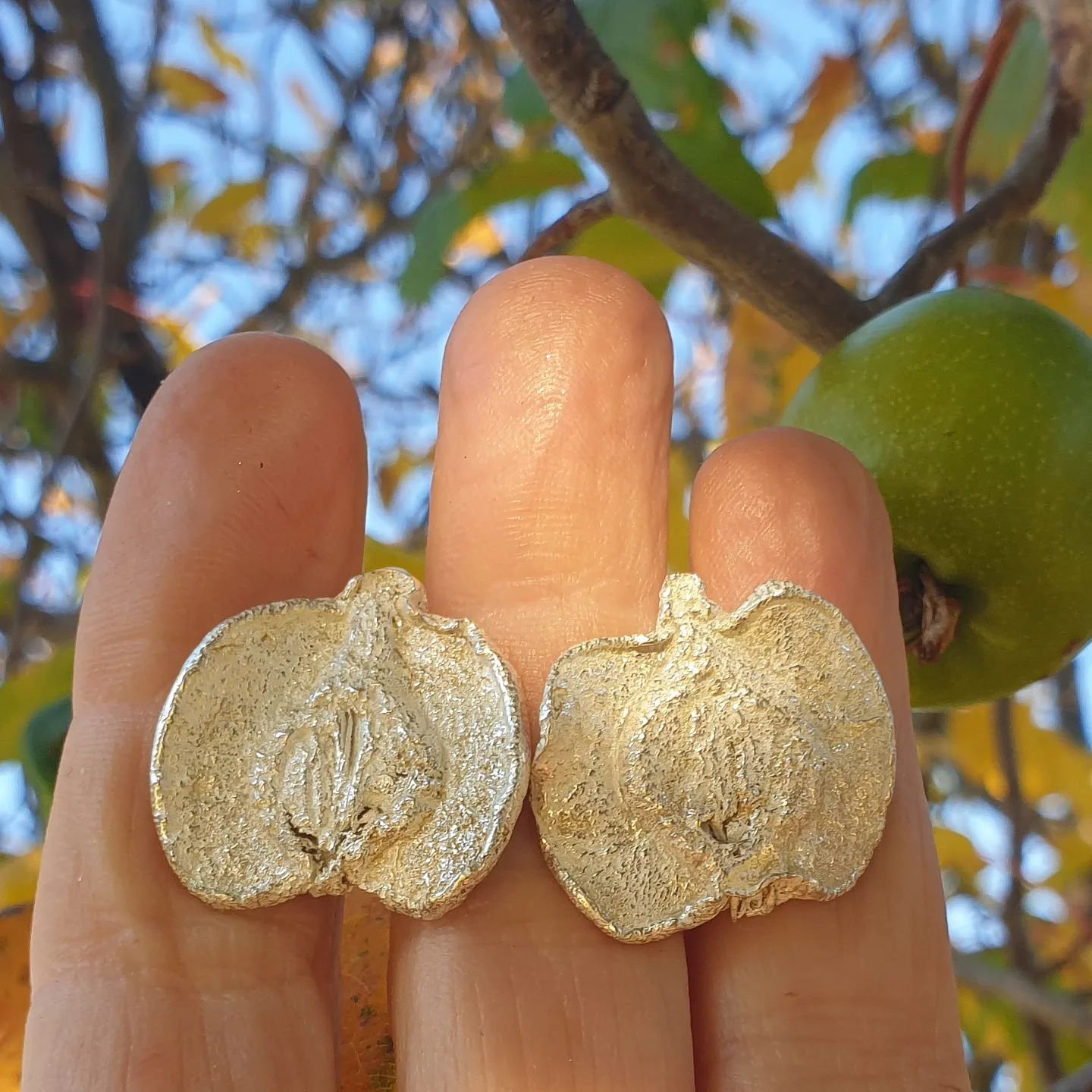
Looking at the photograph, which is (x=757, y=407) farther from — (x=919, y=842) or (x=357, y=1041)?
(x=357, y=1041)

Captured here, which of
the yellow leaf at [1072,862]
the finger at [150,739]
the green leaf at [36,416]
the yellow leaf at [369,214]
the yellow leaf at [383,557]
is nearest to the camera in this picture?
the finger at [150,739]

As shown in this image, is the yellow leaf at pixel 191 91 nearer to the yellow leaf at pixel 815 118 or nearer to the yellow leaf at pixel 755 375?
the yellow leaf at pixel 815 118

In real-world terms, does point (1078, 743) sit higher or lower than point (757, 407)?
lower

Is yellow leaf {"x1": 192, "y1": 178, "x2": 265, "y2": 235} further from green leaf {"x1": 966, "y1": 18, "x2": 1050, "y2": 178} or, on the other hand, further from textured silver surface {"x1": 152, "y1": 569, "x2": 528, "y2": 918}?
textured silver surface {"x1": 152, "y1": 569, "x2": 528, "y2": 918}

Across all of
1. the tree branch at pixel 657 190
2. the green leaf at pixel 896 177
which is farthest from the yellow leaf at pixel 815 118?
the tree branch at pixel 657 190

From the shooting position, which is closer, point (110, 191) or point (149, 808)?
point (149, 808)

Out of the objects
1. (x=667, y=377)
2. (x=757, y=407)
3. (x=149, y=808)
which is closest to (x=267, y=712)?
(x=149, y=808)
